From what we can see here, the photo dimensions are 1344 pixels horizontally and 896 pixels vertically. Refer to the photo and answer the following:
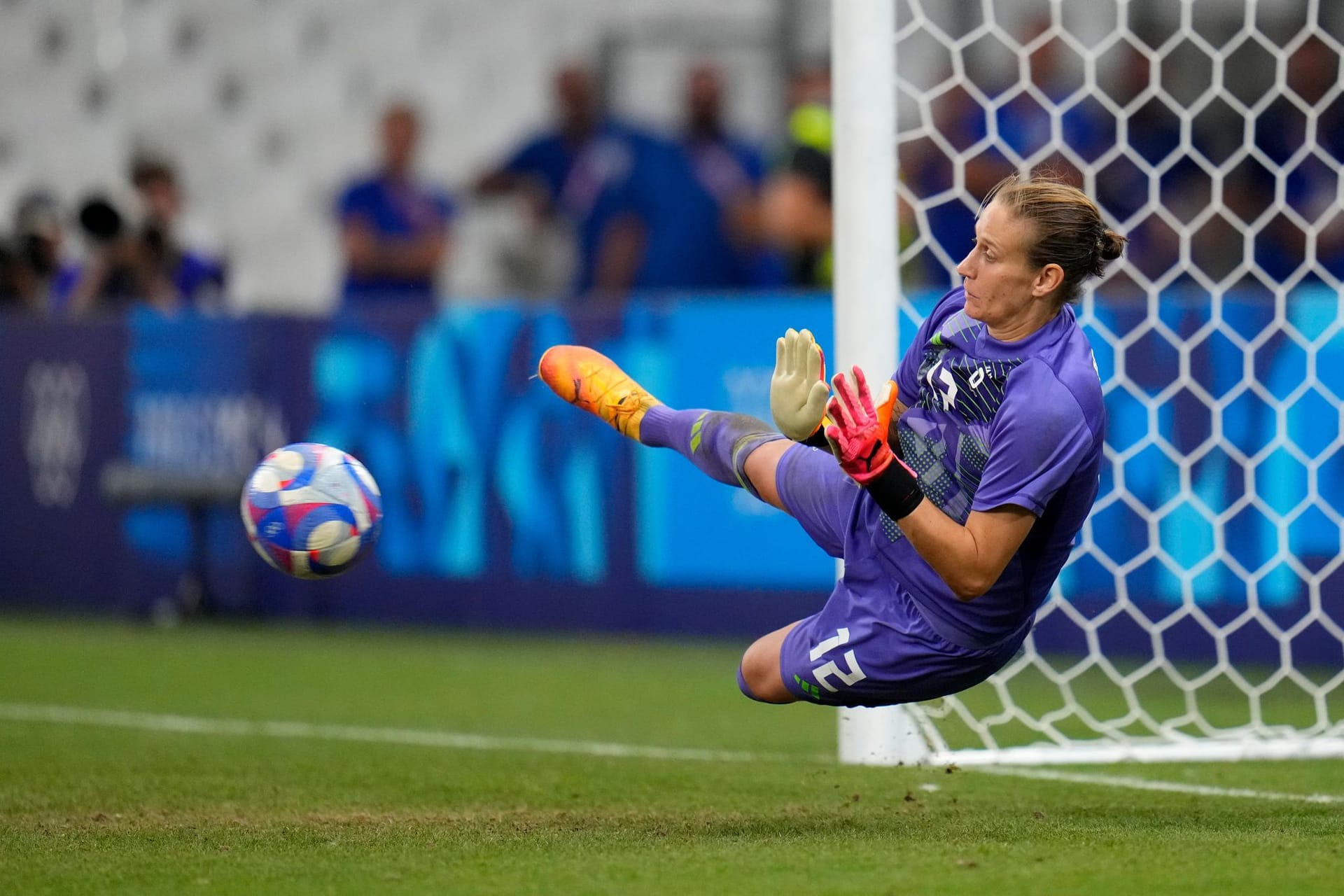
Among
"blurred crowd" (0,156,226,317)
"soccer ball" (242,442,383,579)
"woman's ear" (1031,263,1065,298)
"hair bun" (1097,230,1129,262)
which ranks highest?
"blurred crowd" (0,156,226,317)

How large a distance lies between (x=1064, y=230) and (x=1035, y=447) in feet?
1.80

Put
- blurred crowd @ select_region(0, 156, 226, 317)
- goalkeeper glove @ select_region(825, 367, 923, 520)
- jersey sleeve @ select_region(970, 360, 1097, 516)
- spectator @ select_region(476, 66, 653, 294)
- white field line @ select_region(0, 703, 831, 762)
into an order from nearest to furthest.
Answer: goalkeeper glove @ select_region(825, 367, 923, 520) → jersey sleeve @ select_region(970, 360, 1097, 516) → white field line @ select_region(0, 703, 831, 762) → spectator @ select_region(476, 66, 653, 294) → blurred crowd @ select_region(0, 156, 226, 317)

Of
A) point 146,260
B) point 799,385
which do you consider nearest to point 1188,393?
point 799,385

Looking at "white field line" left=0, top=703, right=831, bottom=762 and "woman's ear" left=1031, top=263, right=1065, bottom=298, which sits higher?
"woman's ear" left=1031, top=263, right=1065, bottom=298

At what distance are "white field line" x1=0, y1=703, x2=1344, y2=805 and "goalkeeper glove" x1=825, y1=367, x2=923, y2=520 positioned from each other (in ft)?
5.92

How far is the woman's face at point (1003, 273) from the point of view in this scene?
4.83 m

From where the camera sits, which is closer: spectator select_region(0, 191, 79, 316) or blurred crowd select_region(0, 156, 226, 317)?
blurred crowd select_region(0, 156, 226, 317)

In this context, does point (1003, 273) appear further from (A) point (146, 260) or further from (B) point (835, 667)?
(A) point (146, 260)

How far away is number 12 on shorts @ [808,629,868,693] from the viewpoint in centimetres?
509

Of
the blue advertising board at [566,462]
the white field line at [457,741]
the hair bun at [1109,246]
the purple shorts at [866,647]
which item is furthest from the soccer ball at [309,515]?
the blue advertising board at [566,462]

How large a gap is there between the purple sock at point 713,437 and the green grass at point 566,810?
949 millimetres

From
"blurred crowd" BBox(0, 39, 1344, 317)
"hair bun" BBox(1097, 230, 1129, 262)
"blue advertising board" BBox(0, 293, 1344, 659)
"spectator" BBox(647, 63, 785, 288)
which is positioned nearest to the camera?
"hair bun" BBox(1097, 230, 1129, 262)

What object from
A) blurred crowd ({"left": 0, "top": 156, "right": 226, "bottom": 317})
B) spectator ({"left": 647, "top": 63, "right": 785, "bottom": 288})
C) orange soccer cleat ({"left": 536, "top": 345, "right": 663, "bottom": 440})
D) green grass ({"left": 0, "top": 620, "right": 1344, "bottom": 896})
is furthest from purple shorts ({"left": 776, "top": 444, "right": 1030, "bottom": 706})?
blurred crowd ({"left": 0, "top": 156, "right": 226, "bottom": 317})

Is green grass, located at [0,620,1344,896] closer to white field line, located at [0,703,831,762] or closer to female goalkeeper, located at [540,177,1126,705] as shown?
white field line, located at [0,703,831,762]
